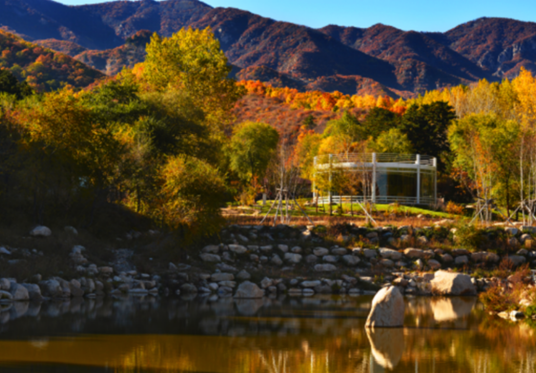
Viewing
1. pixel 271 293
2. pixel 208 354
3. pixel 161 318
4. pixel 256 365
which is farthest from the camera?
pixel 271 293

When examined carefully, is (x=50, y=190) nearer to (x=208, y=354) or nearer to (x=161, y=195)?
(x=161, y=195)

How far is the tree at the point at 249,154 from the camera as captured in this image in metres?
57.5

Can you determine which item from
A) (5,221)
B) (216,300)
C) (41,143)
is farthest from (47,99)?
(216,300)

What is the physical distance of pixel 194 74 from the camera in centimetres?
3850

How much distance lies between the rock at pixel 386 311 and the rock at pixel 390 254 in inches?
393

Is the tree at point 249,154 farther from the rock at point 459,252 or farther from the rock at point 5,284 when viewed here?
the rock at point 5,284

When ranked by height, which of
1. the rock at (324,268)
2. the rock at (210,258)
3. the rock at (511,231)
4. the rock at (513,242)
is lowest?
the rock at (324,268)

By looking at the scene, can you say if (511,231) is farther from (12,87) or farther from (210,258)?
(12,87)

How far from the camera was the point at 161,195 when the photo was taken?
2247 cm

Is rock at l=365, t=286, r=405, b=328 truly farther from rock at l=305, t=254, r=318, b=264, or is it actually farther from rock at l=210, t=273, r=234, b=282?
rock at l=305, t=254, r=318, b=264

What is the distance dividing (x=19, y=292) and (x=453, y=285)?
14829mm

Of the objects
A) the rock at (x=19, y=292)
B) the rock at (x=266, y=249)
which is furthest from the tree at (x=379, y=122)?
the rock at (x=19, y=292)

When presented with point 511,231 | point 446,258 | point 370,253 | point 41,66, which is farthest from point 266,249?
point 41,66

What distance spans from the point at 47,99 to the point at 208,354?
1631 centimetres
